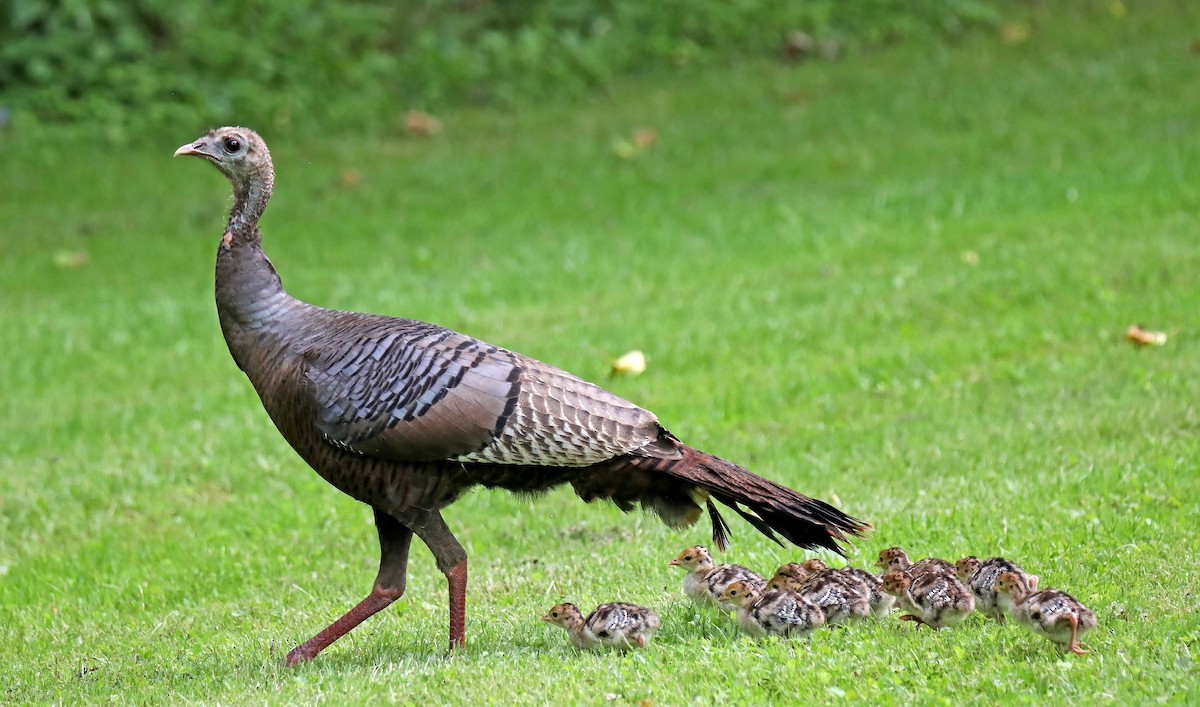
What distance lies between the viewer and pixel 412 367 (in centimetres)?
581

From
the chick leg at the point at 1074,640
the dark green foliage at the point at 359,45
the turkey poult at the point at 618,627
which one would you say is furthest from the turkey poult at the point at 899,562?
the dark green foliage at the point at 359,45

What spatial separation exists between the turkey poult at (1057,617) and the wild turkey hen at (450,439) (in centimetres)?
84

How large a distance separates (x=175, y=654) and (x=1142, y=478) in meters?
4.67

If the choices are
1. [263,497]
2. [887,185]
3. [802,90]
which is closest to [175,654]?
[263,497]

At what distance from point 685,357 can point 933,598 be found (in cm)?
523

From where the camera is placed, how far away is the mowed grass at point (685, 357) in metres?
5.73

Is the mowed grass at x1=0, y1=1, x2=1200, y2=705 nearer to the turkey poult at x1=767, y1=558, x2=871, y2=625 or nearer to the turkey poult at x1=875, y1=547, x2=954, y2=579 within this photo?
the turkey poult at x1=767, y1=558, x2=871, y2=625

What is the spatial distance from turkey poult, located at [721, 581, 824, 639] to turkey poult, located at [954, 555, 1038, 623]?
610 millimetres

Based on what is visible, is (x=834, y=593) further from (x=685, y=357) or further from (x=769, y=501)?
(x=685, y=357)

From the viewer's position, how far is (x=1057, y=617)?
5.03 meters

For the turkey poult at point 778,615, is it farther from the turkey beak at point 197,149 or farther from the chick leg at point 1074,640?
the turkey beak at point 197,149

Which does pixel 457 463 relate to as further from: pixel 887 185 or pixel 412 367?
pixel 887 185

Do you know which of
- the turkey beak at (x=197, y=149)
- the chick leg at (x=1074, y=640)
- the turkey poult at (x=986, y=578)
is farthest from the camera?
the turkey beak at (x=197, y=149)

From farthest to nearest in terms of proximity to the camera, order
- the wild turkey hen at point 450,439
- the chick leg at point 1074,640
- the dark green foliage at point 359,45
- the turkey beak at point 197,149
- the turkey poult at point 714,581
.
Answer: the dark green foliage at point 359,45 < the turkey beak at point 197,149 < the turkey poult at point 714,581 < the wild turkey hen at point 450,439 < the chick leg at point 1074,640
